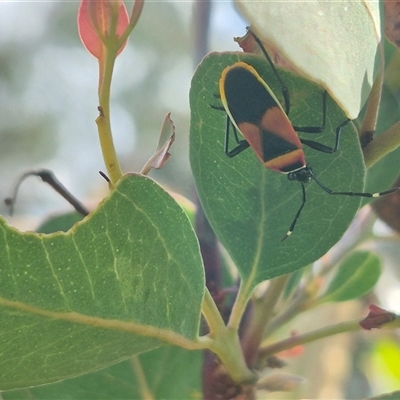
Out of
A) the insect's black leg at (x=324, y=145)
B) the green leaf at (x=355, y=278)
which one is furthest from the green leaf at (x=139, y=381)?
the insect's black leg at (x=324, y=145)

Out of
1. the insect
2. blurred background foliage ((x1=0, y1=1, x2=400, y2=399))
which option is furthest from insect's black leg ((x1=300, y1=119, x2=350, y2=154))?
blurred background foliage ((x1=0, y1=1, x2=400, y2=399))

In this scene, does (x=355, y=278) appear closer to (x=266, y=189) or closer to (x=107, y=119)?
(x=266, y=189)

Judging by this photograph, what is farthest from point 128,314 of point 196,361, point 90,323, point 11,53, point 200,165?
point 11,53

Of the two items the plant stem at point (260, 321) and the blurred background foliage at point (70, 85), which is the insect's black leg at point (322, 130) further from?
the blurred background foliage at point (70, 85)

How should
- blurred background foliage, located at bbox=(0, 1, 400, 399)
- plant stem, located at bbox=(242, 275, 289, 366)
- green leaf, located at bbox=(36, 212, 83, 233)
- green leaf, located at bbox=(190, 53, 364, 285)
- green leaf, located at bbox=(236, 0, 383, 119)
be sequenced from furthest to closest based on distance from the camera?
blurred background foliage, located at bbox=(0, 1, 400, 399), green leaf, located at bbox=(36, 212, 83, 233), plant stem, located at bbox=(242, 275, 289, 366), green leaf, located at bbox=(190, 53, 364, 285), green leaf, located at bbox=(236, 0, 383, 119)

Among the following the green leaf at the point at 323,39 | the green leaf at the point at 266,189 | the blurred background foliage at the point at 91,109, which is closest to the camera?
the green leaf at the point at 323,39

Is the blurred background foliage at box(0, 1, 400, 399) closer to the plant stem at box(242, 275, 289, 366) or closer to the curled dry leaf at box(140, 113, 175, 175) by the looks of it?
the plant stem at box(242, 275, 289, 366)

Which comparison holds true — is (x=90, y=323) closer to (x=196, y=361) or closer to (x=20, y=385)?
(x=20, y=385)

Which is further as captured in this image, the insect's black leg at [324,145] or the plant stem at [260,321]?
the plant stem at [260,321]
